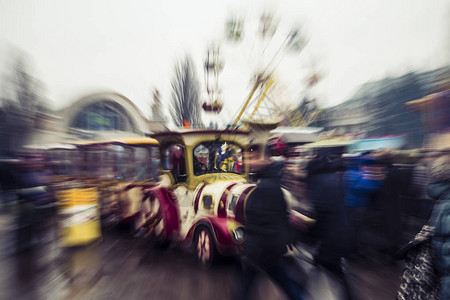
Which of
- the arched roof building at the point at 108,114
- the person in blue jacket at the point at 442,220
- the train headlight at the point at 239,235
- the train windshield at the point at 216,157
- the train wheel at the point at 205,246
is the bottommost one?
the train wheel at the point at 205,246

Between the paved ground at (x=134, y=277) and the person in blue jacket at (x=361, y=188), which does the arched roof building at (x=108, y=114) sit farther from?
the person in blue jacket at (x=361, y=188)

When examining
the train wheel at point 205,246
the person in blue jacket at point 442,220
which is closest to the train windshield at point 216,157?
the train wheel at point 205,246

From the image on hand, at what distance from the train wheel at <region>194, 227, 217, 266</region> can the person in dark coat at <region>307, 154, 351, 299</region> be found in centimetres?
172

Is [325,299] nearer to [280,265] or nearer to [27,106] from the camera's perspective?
[280,265]

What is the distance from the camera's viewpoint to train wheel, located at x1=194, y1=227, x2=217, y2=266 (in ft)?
12.8

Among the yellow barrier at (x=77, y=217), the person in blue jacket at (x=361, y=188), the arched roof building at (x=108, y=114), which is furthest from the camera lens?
the arched roof building at (x=108, y=114)

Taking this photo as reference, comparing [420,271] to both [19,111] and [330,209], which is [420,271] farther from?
[19,111]

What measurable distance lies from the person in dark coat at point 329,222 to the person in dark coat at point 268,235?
1.25ft

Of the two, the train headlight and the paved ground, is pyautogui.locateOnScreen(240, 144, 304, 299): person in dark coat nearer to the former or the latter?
the paved ground

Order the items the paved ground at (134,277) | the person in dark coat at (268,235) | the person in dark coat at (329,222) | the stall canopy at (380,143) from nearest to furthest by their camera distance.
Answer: the person in dark coat at (268,235) < the person in dark coat at (329,222) < the paved ground at (134,277) < the stall canopy at (380,143)

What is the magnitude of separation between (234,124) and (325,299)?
9.69ft

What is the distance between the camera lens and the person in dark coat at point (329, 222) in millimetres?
2461

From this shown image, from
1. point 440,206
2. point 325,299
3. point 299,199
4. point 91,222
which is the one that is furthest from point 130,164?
point 440,206

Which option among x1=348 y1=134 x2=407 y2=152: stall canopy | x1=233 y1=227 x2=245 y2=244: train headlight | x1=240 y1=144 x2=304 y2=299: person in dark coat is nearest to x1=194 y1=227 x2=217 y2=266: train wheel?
x1=233 y1=227 x2=245 y2=244: train headlight
